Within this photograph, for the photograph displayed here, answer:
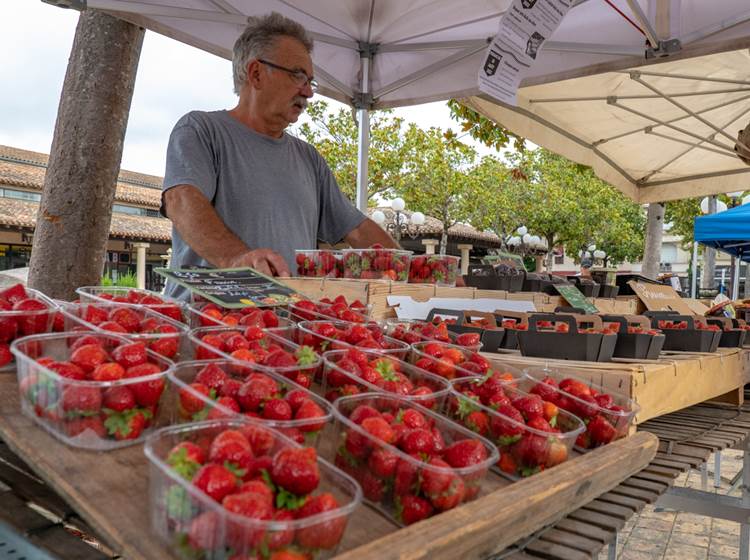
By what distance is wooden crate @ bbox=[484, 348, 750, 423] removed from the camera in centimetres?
178

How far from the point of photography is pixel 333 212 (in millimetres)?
3293

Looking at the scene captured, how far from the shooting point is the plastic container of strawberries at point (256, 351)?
3.81ft

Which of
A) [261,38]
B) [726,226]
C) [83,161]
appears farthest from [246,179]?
[726,226]

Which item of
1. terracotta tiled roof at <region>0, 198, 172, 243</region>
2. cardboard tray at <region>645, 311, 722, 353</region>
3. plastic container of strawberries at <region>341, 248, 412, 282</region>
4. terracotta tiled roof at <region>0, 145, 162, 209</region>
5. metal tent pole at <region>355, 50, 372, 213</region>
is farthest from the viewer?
terracotta tiled roof at <region>0, 145, 162, 209</region>

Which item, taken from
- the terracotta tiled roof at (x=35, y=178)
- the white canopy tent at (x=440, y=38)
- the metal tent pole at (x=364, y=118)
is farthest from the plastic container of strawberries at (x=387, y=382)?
the terracotta tiled roof at (x=35, y=178)

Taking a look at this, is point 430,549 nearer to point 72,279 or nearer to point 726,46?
point 72,279

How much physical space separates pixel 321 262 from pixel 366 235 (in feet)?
1.62

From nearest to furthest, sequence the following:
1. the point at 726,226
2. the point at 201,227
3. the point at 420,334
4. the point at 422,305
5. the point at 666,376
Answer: the point at 420,334, the point at 666,376, the point at 201,227, the point at 422,305, the point at 726,226

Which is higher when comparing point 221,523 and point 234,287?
point 234,287

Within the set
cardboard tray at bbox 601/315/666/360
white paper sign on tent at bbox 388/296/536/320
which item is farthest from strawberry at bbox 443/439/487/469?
white paper sign on tent at bbox 388/296/536/320

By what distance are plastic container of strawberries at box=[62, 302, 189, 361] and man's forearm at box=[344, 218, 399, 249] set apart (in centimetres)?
189

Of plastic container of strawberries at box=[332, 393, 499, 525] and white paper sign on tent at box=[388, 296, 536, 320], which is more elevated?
white paper sign on tent at box=[388, 296, 536, 320]

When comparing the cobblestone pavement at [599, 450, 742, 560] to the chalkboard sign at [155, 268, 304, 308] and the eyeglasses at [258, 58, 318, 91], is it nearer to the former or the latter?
the chalkboard sign at [155, 268, 304, 308]

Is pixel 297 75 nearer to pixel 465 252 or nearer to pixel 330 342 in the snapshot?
pixel 330 342
